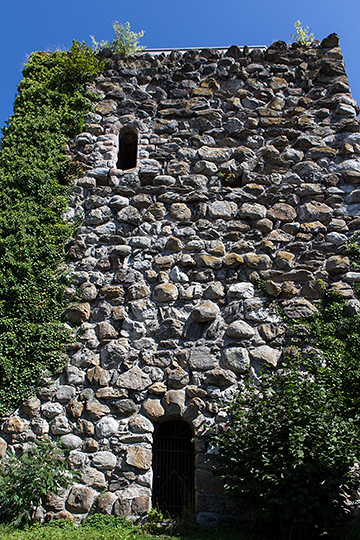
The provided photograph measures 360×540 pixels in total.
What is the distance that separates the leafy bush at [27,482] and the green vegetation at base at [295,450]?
1636 millimetres

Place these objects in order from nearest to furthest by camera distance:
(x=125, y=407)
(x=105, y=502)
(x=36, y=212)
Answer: (x=105, y=502)
(x=125, y=407)
(x=36, y=212)

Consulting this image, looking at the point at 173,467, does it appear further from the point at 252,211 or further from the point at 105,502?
the point at 252,211

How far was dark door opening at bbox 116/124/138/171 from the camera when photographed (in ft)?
23.1

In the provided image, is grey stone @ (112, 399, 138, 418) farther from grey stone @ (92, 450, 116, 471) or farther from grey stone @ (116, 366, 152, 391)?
grey stone @ (92, 450, 116, 471)

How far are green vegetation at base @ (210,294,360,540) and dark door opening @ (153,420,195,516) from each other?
57 centimetres

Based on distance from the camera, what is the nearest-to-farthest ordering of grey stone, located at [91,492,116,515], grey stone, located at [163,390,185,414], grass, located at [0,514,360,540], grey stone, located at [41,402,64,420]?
1. grass, located at [0,514,360,540]
2. grey stone, located at [91,492,116,515]
3. grey stone, located at [163,390,185,414]
4. grey stone, located at [41,402,64,420]

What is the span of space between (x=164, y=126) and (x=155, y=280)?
8.37 ft

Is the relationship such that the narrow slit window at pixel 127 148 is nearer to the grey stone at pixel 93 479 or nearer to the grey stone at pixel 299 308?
the grey stone at pixel 299 308

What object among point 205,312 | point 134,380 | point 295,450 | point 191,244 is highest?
point 191,244

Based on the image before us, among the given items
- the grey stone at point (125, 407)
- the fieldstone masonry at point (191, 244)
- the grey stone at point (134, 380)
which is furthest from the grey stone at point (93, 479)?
the grey stone at point (134, 380)

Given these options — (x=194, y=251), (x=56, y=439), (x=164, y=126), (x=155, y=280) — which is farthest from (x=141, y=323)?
(x=164, y=126)

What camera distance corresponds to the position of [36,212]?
611 centimetres

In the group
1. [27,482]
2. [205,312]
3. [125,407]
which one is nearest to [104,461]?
[125,407]

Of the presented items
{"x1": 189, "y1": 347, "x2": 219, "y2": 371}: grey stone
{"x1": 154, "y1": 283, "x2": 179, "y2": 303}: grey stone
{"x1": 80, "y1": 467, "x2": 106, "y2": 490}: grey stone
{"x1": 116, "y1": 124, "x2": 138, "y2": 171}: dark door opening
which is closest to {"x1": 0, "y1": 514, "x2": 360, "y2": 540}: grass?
{"x1": 80, "y1": 467, "x2": 106, "y2": 490}: grey stone
